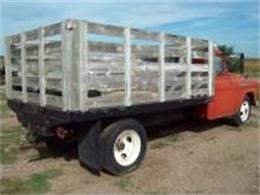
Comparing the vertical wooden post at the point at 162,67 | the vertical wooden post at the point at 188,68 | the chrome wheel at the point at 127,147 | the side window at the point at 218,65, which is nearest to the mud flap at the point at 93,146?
the chrome wheel at the point at 127,147

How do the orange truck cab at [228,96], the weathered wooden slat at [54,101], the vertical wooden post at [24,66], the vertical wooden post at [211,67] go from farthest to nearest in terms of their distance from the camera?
1. the orange truck cab at [228,96]
2. the vertical wooden post at [211,67]
3. the vertical wooden post at [24,66]
4. the weathered wooden slat at [54,101]

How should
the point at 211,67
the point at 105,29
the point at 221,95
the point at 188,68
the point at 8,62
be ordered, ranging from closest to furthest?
the point at 105,29, the point at 8,62, the point at 188,68, the point at 211,67, the point at 221,95

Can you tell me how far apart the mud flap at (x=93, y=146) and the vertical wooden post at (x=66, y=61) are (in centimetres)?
60

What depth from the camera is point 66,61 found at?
5.43 metres

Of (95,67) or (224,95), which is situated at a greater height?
(95,67)

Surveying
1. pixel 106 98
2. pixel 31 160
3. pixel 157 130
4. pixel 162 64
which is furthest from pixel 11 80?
pixel 157 130

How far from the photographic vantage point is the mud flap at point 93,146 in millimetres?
5859

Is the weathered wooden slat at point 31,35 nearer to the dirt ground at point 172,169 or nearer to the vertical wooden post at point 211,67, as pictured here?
the dirt ground at point 172,169

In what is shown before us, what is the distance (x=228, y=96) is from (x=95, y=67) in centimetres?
430

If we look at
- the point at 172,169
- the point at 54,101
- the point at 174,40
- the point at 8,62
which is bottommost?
the point at 172,169

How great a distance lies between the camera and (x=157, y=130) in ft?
30.6

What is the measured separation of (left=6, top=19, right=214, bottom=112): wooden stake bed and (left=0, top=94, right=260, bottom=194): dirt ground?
3.37ft

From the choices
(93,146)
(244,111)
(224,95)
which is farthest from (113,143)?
(244,111)

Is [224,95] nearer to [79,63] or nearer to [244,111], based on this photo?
[244,111]
